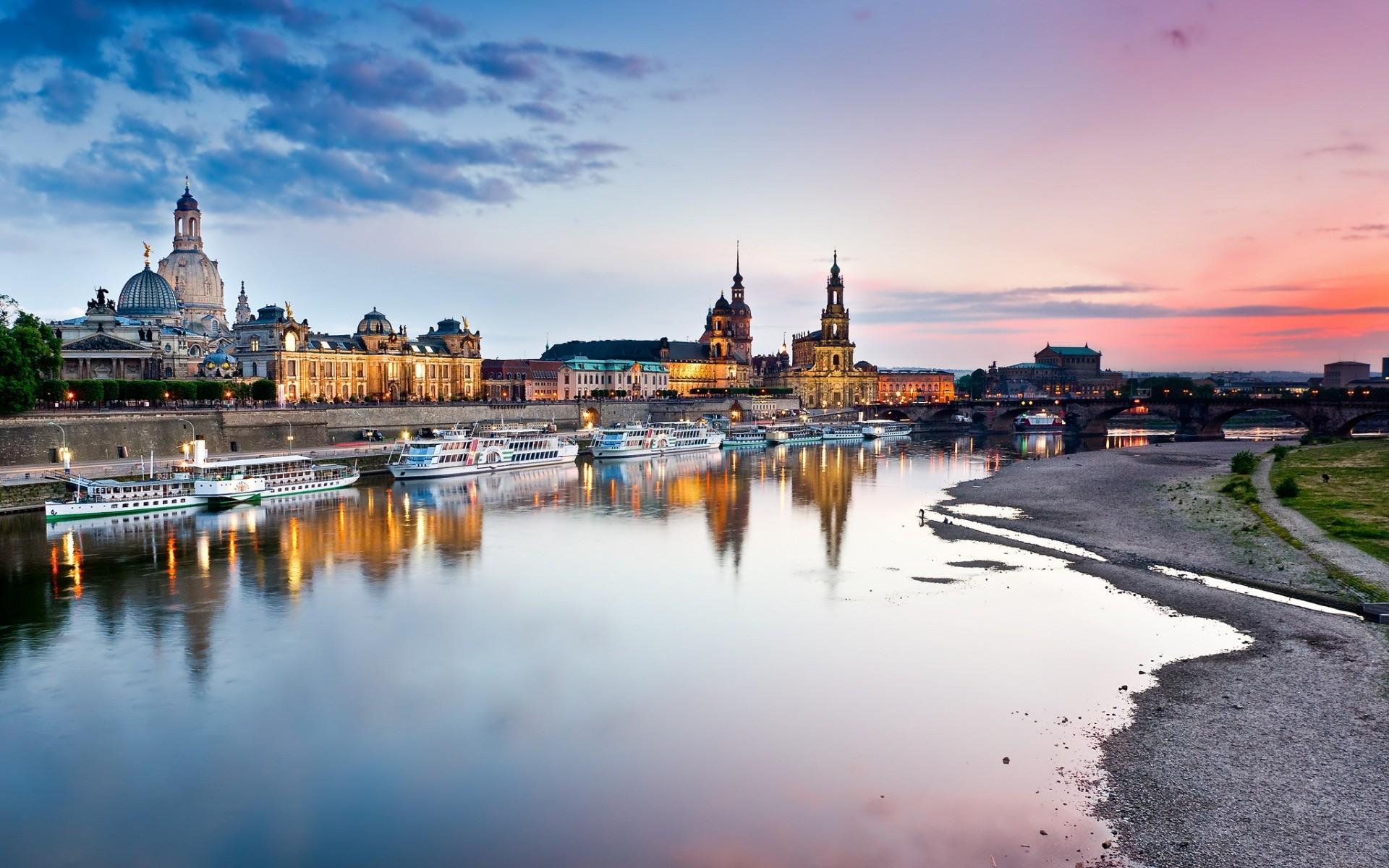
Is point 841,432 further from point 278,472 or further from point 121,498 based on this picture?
point 121,498

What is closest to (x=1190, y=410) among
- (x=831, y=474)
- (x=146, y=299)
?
(x=831, y=474)

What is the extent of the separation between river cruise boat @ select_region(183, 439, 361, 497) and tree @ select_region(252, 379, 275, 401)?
29.7 metres

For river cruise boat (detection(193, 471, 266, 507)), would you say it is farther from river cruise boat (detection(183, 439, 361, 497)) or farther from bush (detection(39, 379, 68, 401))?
bush (detection(39, 379, 68, 401))

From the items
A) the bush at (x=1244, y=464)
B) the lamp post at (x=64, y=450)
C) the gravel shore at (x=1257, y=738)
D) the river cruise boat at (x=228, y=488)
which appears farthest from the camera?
the bush at (x=1244, y=464)

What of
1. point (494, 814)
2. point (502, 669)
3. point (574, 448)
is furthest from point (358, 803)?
point (574, 448)

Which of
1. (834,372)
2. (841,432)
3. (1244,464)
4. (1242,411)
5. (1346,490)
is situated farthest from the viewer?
(834,372)

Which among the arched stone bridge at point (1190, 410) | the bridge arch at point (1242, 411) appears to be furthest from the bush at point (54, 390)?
the bridge arch at point (1242, 411)

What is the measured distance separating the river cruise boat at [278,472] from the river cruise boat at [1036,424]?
4137 inches

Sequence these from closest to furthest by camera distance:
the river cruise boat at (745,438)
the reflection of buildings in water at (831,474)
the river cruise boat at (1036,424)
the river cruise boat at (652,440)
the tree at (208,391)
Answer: the reflection of buildings in water at (831,474)
the tree at (208,391)
the river cruise boat at (652,440)
the river cruise boat at (745,438)
the river cruise boat at (1036,424)

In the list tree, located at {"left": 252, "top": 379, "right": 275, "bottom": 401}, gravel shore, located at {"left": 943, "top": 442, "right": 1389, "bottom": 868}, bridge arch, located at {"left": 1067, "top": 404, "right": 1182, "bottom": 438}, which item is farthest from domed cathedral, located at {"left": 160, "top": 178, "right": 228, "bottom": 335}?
gravel shore, located at {"left": 943, "top": 442, "right": 1389, "bottom": 868}

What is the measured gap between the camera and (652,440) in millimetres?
95000

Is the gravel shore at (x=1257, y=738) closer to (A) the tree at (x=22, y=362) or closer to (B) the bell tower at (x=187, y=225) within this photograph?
(A) the tree at (x=22, y=362)

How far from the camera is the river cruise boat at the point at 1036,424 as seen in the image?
14362cm

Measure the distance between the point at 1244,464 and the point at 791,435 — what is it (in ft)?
190
